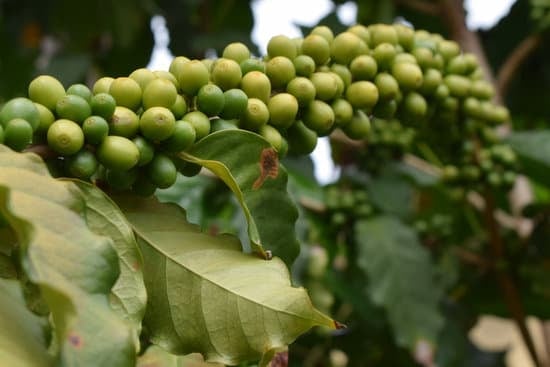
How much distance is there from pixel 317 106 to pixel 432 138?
1.71 ft

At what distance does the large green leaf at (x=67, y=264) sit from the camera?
41 cm

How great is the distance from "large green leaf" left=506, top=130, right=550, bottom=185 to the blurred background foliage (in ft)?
0.35

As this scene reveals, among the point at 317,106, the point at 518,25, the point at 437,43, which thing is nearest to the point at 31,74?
the point at 518,25

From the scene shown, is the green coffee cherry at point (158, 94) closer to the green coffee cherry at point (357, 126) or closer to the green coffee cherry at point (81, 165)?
the green coffee cherry at point (81, 165)

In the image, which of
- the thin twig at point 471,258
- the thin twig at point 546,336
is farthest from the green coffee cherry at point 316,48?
the thin twig at point 546,336

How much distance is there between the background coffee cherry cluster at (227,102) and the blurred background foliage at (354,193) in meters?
0.48

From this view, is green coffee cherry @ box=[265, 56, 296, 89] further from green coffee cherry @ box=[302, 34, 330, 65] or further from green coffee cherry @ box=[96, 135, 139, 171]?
green coffee cherry @ box=[96, 135, 139, 171]

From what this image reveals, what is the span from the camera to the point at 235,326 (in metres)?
0.56

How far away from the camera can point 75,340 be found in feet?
1.36

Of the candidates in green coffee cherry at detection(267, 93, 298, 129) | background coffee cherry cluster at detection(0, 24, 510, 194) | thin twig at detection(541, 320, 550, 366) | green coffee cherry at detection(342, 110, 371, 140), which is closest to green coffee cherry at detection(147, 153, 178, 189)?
background coffee cherry cluster at detection(0, 24, 510, 194)

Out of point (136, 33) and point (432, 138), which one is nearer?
point (432, 138)

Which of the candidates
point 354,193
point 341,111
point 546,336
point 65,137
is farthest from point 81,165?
point 546,336

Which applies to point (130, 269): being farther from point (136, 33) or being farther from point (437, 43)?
point (136, 33)

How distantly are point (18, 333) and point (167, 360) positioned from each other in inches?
6.9
